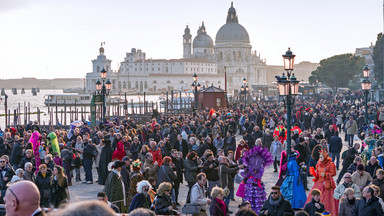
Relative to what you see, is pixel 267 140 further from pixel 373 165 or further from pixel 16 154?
pixel 16 154

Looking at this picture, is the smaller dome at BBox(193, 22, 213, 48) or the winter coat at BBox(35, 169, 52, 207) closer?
the winter coat at BBox(35, 169, 52, 207)

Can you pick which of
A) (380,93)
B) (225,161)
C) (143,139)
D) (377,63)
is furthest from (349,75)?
(225,161)

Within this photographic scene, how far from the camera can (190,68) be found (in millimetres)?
153500

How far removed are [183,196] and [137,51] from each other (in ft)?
509

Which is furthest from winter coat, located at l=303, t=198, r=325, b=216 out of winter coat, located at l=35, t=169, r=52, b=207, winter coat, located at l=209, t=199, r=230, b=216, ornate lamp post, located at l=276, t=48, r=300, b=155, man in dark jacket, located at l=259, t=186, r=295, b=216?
ornate lamp post, located at l=276, t=48, r=300, b=155

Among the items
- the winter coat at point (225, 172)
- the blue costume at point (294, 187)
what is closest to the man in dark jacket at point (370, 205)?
the blue costume at point (294, 187)

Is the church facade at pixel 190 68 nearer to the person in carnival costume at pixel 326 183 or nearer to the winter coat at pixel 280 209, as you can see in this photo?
the person in carnival costume at pixel 326 183

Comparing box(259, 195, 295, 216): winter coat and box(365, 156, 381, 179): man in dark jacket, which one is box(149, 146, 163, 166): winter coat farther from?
box(259, 195, 295, 216): winter coat

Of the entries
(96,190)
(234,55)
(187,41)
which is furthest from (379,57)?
(187,41)

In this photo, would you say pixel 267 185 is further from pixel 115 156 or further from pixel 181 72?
pixel 181 72

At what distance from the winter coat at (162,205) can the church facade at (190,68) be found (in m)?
140

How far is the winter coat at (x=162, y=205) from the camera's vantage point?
7391 millimetres

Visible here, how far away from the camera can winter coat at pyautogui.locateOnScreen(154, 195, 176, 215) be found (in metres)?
7.39

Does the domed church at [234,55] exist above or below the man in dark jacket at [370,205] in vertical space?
above
